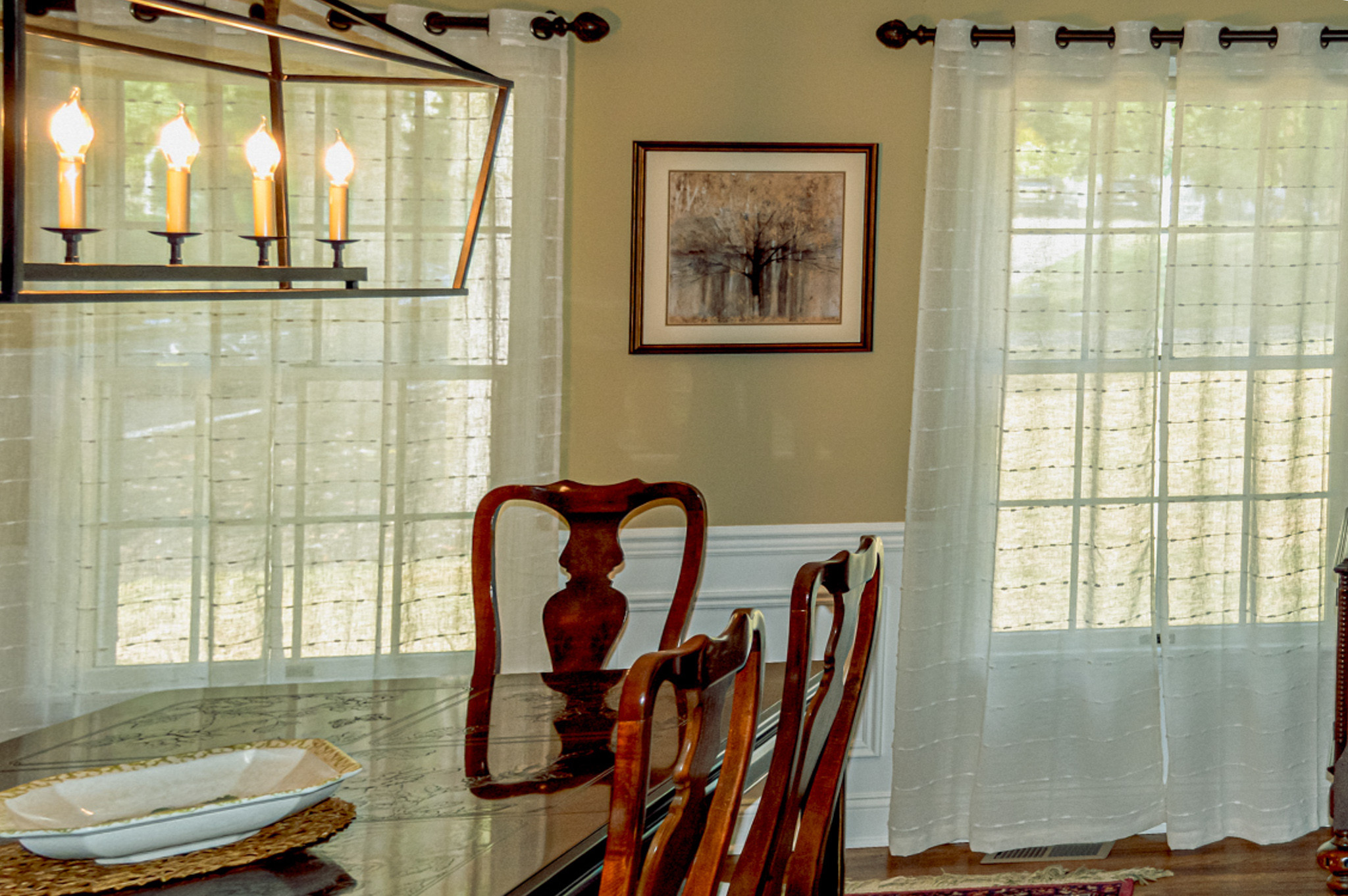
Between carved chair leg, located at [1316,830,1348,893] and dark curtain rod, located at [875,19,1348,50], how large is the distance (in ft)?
6.43

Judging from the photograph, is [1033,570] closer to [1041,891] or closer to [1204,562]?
[1204,562]

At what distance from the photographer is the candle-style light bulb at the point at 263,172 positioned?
137 cm

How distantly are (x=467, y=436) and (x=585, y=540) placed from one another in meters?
0.67

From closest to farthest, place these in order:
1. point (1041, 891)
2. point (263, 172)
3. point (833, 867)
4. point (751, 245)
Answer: point (263, 172), point (833, 867), point (1041, 891), point (751, 245)

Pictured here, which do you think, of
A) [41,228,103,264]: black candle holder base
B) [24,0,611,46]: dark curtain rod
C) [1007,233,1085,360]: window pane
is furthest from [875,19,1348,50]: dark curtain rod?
[41,228,103,264]: black candle holder base

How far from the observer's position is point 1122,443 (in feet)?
10.2

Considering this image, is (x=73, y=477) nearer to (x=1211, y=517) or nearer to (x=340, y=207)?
(x=340, y=207)

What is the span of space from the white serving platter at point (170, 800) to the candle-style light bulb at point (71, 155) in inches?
25.7

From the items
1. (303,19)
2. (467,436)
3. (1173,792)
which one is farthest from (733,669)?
(1173,792)

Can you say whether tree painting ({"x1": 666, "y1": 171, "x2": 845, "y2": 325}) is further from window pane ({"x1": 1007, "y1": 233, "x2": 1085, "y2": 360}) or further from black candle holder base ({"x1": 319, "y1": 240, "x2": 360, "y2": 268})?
black candle holder base ({"x1": 319, "y1": 240, "x2": 360, "y2": 268})

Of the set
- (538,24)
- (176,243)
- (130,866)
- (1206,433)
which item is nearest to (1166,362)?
(1206,433)

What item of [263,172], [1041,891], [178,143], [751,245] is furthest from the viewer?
[751,245]

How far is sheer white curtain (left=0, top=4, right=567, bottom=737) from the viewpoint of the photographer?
2717 millimetres

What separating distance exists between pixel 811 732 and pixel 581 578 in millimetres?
961
